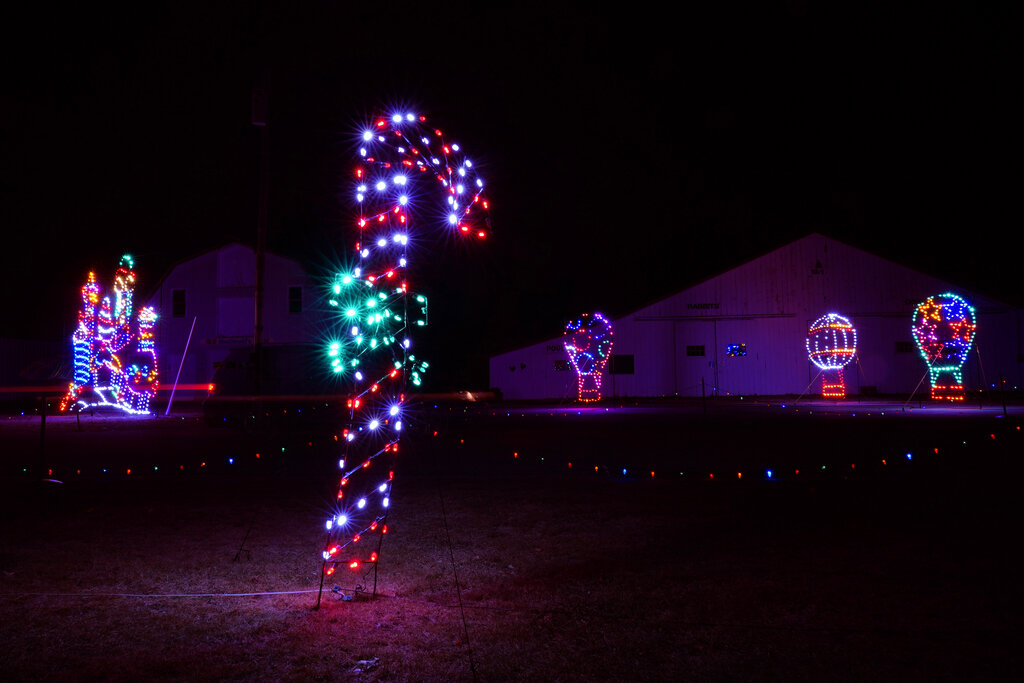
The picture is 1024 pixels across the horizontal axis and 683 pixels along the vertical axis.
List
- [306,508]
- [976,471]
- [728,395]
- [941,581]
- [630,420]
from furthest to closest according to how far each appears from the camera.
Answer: [728,395], [630,420], [976,471], [306,508], [941,581]

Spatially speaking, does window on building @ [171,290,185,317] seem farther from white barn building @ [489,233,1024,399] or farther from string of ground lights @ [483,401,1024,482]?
string of ground lights @ [483,401,1024,482]

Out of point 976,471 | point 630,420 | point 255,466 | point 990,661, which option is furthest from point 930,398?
point 990,661

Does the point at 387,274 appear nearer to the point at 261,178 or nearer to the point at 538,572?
the point at 538,572

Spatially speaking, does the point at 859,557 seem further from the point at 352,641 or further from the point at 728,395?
the point at 728,395

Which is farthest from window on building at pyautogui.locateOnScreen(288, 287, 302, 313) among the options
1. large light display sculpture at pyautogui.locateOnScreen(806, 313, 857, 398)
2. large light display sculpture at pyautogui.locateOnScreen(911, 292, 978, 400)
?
large light display sculpture at pyautogui.locateOnScreen(911, 292, 978, 400)

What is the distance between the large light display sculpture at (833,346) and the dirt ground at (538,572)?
22.1 m

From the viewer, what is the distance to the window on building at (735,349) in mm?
Answer: 34094

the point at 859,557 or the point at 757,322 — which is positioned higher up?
the point at 757,322

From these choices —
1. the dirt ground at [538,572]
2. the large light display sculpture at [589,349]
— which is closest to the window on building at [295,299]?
the large light display sculpture at [589,349]

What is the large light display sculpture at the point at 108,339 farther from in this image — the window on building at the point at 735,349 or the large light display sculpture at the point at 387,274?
the window on building at the point at 735,349

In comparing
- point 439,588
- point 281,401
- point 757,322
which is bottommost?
point 439,588

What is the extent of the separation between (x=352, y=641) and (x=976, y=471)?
9337 mm

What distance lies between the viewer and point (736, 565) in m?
5.74

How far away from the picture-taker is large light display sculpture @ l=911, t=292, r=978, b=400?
31.9m
